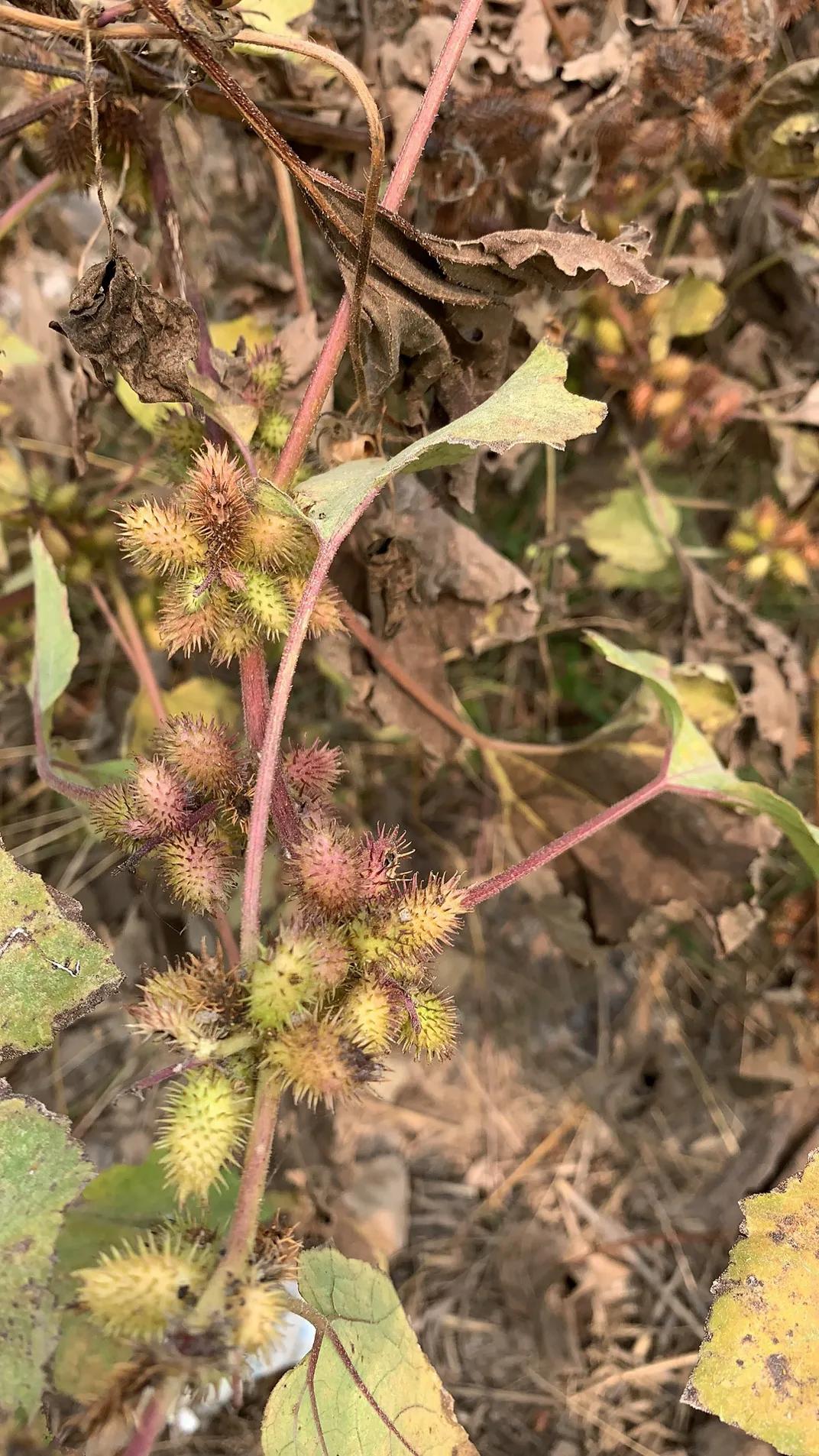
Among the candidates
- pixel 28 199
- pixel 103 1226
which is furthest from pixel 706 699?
pixel 28 199

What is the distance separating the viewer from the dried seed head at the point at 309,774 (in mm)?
1107

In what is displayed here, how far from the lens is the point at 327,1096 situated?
0.90 meters

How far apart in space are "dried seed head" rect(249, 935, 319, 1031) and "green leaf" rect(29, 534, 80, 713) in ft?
2.36

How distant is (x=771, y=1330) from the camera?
1.14 metres

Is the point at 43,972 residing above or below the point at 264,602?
below

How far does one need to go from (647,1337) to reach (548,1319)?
0.70 ft

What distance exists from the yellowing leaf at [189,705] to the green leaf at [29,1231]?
94cm

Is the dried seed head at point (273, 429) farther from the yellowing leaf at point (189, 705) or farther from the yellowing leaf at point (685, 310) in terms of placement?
the yellowing leaf at point (685, 310)

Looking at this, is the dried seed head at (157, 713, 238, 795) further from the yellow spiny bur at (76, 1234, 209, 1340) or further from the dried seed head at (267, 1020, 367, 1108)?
the yellow spiny bur at (76, 1234, 209, 1340)

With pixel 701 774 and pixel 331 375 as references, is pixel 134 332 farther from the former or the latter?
pixel 701 774

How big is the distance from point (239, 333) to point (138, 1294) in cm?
151

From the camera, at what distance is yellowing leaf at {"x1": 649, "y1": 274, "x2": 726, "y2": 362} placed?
2008 millimetres

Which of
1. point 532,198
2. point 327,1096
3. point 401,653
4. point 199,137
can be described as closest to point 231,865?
point 327,1096

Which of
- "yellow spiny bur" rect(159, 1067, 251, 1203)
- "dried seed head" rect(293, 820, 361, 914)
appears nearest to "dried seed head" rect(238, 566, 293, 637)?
"dried seed head" rect(293, 820, 361, 914)
